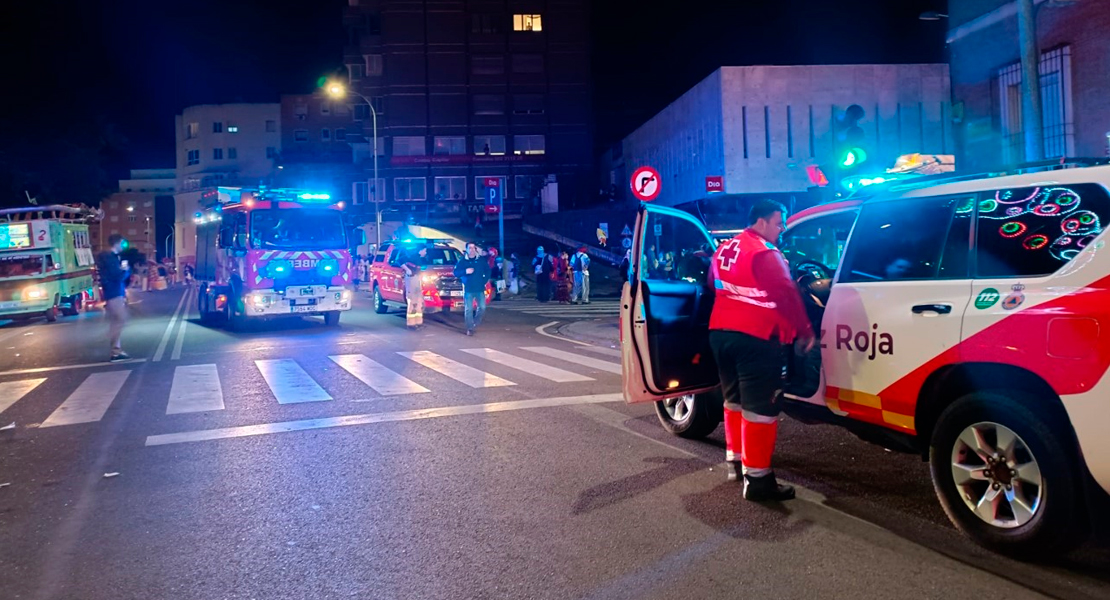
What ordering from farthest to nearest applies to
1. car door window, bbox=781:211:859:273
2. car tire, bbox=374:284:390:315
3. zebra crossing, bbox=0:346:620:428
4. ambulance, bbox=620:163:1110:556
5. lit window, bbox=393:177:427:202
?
lit window, bbox=393:177:427:202 < car tire, bbox=374:284:390:315 < zebra crossing, bbox=0:346:620:428 < car door window, bbox=781:211:859:273 < ambulance, bbox=620:163:1110:556

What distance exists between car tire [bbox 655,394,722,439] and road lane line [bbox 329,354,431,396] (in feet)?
11.0

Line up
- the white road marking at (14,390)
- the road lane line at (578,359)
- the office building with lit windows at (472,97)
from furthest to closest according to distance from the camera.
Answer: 1. the office building with lit windows at (472,97)
2. the road lane line at (578,359)
3. the white road marking at (14,390)

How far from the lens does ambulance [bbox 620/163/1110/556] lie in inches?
151

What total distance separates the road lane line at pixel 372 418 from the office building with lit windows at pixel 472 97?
167ft

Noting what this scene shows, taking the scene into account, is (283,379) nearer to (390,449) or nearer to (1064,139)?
(390,449)

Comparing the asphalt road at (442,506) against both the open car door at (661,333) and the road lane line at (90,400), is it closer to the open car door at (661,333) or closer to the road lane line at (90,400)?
the road lane line at (90,400)

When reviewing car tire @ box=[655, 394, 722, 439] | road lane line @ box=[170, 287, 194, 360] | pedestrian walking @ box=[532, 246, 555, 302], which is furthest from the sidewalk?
pedestrian walking @ box=[532, 246, 555, 302]

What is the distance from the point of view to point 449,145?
198ft

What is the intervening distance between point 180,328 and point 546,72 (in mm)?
47088

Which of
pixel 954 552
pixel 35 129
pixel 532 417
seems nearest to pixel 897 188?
pixel 954 552

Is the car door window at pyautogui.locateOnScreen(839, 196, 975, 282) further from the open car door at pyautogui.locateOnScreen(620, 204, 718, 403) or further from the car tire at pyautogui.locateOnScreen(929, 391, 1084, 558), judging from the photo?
the open car door at pyautogui.locateOnScreen(620, 204, 718, 403)

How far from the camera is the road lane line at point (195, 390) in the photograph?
8.80 meters

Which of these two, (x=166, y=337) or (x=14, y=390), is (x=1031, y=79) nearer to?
(x=14, y=390)

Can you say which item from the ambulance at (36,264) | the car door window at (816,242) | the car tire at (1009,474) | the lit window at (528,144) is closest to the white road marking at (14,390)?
the car door window at (816,242)
